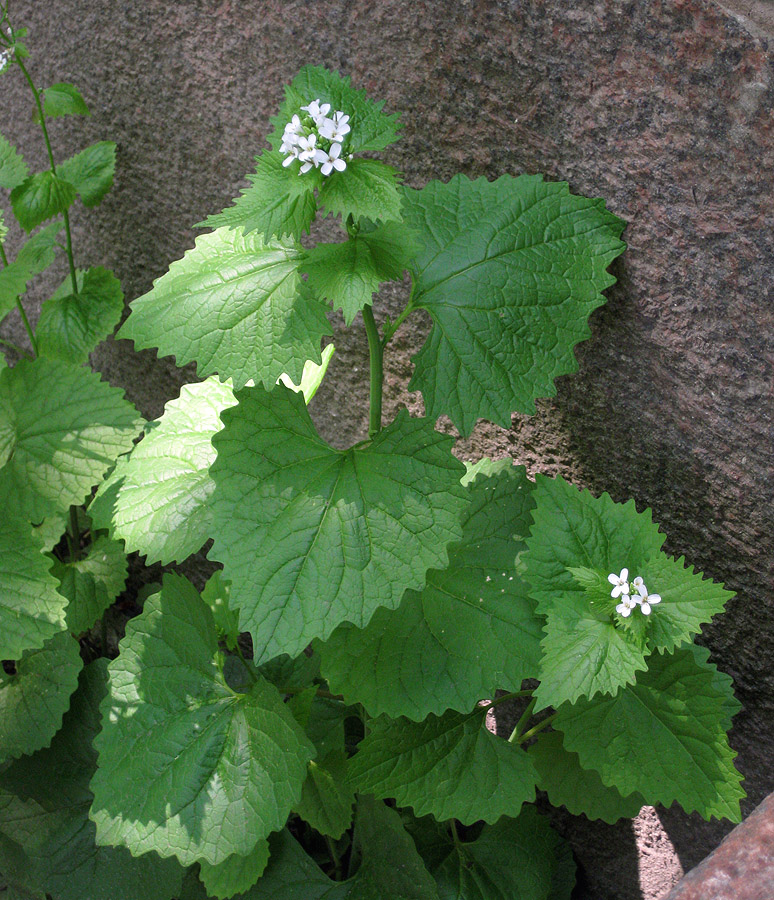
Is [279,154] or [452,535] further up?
[279,154]

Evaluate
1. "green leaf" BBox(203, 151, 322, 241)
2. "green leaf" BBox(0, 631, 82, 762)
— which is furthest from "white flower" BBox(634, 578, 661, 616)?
"green leaf" BBox(0, 631, 82, 762)

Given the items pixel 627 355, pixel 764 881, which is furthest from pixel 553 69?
pixel 764 881

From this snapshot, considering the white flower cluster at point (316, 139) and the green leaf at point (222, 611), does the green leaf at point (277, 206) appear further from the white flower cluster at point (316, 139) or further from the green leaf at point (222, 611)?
the green leaf at point (222, 611)

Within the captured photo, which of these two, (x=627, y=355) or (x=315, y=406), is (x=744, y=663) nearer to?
(x=627, y=355)

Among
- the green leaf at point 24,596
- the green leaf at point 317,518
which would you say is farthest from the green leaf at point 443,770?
the green leaf at point 24,596

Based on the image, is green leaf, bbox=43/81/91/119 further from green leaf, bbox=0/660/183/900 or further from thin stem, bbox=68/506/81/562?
green leaf, bbox=0/660/183/900

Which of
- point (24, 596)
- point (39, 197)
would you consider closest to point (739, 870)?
point (24, 596)
